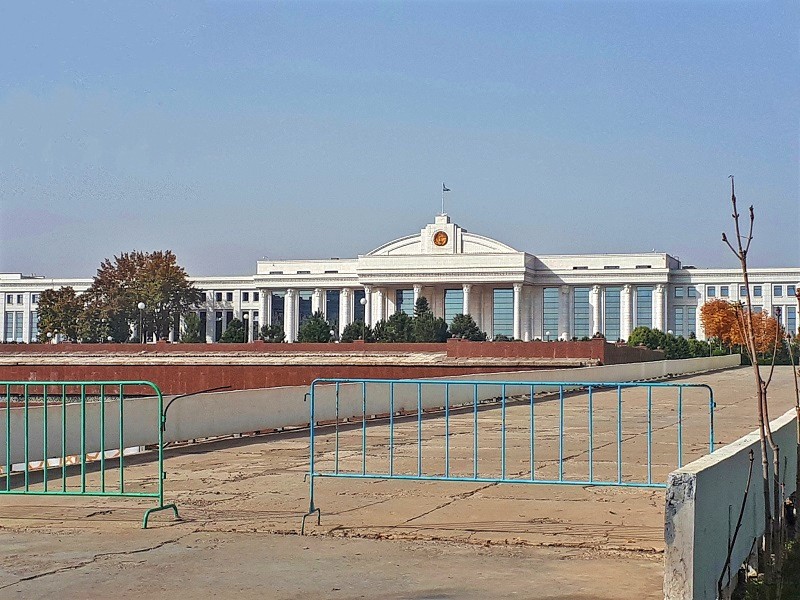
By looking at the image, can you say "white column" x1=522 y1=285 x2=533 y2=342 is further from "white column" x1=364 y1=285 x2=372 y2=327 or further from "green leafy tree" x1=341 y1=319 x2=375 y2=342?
"green leafy tree" x1=341 y1=319 x2=375 y2=342

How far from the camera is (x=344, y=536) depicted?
9.12 m

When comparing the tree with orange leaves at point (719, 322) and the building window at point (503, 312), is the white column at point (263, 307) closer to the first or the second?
the building window at point (503, 312)

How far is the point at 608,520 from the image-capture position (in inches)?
391

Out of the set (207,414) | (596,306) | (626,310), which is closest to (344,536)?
(207,414)

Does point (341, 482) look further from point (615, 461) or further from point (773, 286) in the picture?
point (773, 286)

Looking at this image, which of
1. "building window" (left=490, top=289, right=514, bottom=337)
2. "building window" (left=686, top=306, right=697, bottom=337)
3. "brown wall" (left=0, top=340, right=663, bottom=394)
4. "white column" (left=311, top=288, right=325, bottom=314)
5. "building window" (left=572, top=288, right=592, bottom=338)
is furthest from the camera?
"white column" (left=311, top=288, right=325, bottom=314)

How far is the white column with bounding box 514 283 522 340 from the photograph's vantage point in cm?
10969

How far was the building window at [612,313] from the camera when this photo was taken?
11756cm

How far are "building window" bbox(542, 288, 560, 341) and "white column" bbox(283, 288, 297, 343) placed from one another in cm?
2699

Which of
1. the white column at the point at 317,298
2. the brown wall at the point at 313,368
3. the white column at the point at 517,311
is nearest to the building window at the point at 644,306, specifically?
the white column at the point at 517,311

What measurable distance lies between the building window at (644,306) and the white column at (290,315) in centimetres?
3665

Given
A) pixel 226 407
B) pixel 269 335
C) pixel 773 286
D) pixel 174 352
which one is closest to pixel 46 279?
pixel 269 335

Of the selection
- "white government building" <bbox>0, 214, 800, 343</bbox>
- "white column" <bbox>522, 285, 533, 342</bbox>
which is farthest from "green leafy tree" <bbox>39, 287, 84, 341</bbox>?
"white column" <bbox>522, 285, 533, 342</bbox>

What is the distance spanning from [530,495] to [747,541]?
13.4 feet
